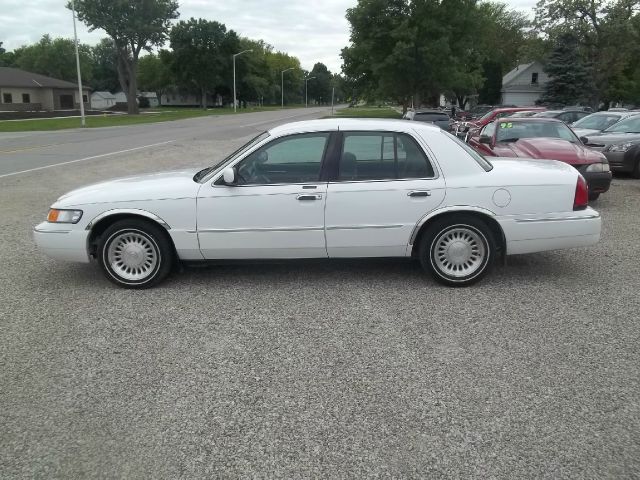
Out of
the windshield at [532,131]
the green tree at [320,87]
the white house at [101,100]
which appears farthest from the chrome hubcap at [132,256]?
the green tree at [320,87]

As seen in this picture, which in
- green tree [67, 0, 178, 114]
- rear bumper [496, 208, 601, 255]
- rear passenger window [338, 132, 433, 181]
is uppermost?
green tree [67, 0, 178, 114]

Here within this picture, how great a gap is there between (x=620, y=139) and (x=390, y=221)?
1018cm

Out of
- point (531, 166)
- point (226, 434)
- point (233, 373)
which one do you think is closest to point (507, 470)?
point (226, 434)

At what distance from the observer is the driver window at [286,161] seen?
5281mm

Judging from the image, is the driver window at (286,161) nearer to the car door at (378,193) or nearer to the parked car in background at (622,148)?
the car door at (378,193)

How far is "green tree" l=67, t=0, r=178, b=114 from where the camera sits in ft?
196

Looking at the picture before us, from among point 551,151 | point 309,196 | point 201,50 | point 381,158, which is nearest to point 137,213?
point 309,196

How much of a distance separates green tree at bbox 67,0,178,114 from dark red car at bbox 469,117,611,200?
5779 centimetres

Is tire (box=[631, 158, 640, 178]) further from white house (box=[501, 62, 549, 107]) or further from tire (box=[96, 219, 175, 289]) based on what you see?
white house (box=[501, 62, 549, 107])

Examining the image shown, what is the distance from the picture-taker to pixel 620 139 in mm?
13047

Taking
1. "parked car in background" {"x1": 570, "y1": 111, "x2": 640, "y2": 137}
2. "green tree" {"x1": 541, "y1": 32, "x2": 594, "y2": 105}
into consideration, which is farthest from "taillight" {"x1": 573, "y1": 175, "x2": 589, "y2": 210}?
"green tree" {"x1": 541, "y1": 32, "x2": 594, "y2": 105}

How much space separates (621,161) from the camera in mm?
12789

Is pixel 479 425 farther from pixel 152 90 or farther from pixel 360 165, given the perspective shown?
pixel 152 90

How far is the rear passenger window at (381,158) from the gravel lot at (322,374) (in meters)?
1.05
